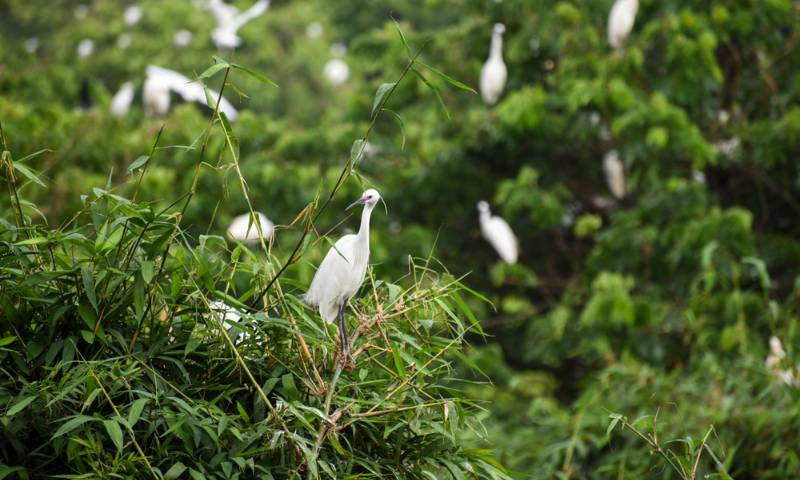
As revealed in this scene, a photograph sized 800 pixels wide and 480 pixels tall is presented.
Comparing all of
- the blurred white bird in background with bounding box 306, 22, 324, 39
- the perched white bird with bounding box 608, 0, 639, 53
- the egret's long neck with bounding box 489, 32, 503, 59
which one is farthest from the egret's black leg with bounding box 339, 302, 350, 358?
the blurred white bird in background with bounding box 306, 22, 324, 39

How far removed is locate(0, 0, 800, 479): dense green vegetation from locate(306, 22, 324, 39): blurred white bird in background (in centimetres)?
524

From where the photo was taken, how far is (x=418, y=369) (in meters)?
2.03

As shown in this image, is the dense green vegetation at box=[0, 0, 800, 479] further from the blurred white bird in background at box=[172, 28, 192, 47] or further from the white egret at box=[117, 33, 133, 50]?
the white egret at box=[117, 33, 133, 50]

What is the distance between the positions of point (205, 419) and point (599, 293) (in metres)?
3.70

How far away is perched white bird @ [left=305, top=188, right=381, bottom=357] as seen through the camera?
2195mm

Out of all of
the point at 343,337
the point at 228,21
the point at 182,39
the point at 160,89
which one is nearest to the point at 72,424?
the point at 343,337

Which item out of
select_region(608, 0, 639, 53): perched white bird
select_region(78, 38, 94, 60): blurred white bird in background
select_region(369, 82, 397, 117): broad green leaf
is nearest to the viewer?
select_region(369, 82, 397, 117): broad green leaf

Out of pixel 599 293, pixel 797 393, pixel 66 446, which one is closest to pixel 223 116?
pixel 66 446

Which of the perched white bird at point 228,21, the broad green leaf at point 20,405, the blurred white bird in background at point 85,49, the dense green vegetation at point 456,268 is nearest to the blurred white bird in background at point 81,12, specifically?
the blurred white bird in background at point 85,49

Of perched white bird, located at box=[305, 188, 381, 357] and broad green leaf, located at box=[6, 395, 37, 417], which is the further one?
perched white bird, located at box=[305, 188, 381, 357]

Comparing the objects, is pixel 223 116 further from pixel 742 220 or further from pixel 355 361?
pixel 742 220

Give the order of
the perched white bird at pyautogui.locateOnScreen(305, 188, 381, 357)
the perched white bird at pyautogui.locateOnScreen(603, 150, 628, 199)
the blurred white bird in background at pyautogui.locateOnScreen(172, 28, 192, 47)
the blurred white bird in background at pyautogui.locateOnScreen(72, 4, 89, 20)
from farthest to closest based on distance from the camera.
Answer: the blurred white bird in background at pyautogui.locateOnScreen(72, 4, 89, 20)
the blurred white bird in background at pyautogui.locateOnScreen(172, 28, 192, 47)
the perched white bird at pyautogui.locateOnScreen(603, 150, 628, 199)
the perched white bird at pyautogui.locateOnScreen(305, 188, 381, 357)

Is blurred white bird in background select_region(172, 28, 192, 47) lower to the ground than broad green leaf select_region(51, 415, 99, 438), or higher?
lower

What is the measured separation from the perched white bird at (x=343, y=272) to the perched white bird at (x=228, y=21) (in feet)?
20.8
